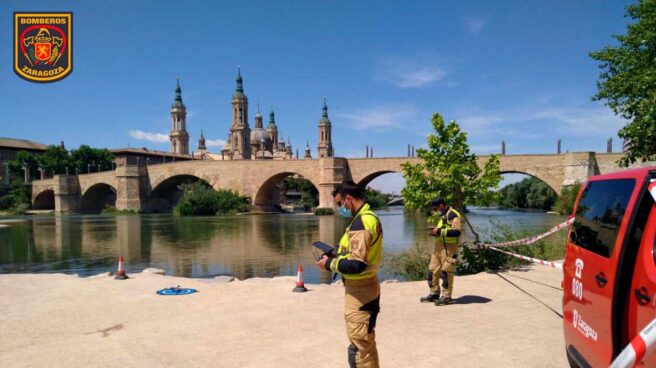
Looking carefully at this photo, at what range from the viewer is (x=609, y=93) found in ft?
47.2

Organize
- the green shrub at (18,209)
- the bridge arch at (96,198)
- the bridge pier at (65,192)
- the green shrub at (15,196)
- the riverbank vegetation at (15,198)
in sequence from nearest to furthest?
the green shrub at (18,209)
the riverbank vegetation at (15,198)
the bridge pier at (65,192)
the green shrub at (15,196)
the bridge arch at (96,198)

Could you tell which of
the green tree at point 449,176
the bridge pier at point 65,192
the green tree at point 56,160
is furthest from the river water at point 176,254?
the green tree at point 56,160

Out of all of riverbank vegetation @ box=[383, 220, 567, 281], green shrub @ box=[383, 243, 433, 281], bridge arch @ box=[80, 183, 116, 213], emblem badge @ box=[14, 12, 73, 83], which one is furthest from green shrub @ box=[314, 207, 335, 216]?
green shrub @ box=[383, 243, 433, 281]

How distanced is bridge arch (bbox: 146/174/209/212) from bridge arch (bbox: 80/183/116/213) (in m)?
7.72

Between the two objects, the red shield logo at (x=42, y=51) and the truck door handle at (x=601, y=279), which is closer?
the truck door handle at (x=601, y=279)

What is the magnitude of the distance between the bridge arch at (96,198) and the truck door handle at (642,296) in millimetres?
74500

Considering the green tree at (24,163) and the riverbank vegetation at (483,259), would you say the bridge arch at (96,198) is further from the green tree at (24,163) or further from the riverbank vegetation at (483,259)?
the riverbank vegetation at (483,259)

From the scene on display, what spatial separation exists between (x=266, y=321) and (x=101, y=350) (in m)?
1.99

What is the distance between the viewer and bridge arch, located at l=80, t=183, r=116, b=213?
70.7m

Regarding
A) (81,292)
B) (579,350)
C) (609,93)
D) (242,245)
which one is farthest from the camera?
(242,245)

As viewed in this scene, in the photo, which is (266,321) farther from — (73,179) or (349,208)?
(73,179)

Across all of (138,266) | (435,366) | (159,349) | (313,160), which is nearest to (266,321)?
(159,349)

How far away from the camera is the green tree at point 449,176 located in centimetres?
999

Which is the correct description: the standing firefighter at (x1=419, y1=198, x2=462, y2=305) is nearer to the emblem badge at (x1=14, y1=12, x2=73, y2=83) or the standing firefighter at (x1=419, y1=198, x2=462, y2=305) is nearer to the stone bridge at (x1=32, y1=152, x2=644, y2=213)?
the emblem badge at (x1=14, y1=12, x2=73, y2=83)
